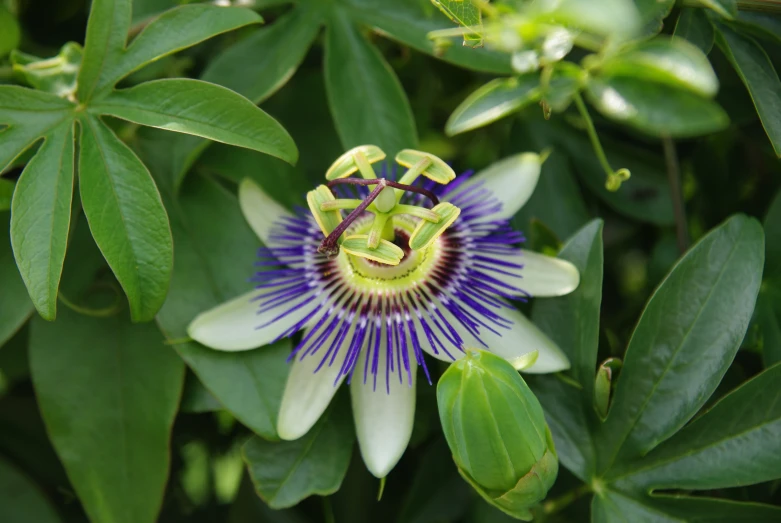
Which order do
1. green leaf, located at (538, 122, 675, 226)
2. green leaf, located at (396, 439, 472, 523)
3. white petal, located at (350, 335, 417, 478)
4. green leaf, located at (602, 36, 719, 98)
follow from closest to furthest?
green leaf, located at (602, 36, 719, 98), white petal, located at (350, 335, 417, 478), green leaf, located at (396, 439, 472, 523), green leaf, located at (538, 122, 675, 226)

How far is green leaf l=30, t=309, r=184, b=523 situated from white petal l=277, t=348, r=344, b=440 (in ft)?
0.60

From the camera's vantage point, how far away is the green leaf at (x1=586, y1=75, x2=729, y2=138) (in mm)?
687

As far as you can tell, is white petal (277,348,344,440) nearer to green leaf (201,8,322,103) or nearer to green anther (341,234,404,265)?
green anther (341,234,404,265)

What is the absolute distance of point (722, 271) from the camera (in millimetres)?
1069

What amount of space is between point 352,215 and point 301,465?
0.37 metres

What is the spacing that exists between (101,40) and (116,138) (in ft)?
0.48

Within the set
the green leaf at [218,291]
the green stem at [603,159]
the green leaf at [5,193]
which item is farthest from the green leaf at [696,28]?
the green leaf at [5,193]

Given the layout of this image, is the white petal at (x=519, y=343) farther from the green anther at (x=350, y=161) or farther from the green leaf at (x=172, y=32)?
the green leaf at (x=172, y=32)

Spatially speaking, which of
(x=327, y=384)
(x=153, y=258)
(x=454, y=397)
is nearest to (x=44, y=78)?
(x=153, y=258)

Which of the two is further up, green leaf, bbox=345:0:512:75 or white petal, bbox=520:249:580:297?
green leaf, bbox=345:0:512:75

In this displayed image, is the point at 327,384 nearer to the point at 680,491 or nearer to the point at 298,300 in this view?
the point at 298,300

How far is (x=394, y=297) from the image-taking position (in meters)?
1.29

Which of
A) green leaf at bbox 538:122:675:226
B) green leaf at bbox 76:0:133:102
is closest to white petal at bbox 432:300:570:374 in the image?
green leaf at bbox 538:122:675:226

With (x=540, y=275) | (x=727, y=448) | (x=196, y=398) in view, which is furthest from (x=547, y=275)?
(x=196, y=398)
